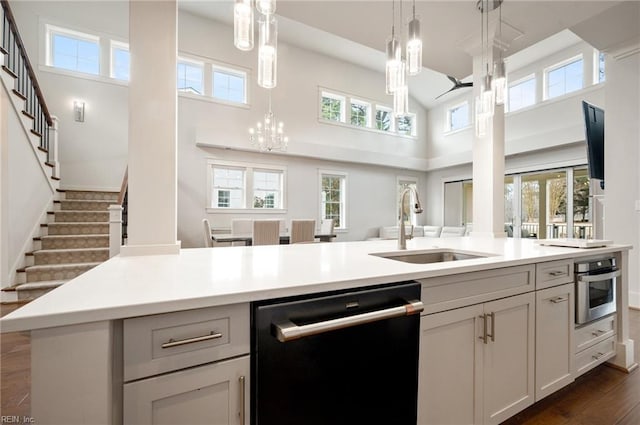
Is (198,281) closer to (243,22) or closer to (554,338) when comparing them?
(243,22)

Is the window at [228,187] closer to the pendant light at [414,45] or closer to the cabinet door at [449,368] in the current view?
the pendant light at [414,45]

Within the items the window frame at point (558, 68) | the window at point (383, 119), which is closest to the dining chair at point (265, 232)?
the window at point (383, 119)

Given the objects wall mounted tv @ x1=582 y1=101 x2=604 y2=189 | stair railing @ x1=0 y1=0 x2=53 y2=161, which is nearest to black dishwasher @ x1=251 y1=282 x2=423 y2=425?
wall mounted tv @ x1=582 y1=101 x2=604 y2=189

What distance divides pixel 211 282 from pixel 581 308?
2.16 meters

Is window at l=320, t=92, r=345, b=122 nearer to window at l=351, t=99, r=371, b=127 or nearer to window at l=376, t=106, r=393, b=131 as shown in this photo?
window at l=351, t=99, r=371, b=127

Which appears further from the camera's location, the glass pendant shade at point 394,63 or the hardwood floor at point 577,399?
the glass pendant shade at point 394,63

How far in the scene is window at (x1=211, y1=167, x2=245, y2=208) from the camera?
19.7 ft

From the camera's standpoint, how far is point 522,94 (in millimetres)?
6395

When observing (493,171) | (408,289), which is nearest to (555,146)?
(493,171)

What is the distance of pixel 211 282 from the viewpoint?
2.96ft

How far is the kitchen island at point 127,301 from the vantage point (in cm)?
61

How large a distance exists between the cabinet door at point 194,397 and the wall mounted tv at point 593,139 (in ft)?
11.9

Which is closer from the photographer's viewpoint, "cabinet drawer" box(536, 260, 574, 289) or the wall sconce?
"cabinet drawer" box(536, 260, 574, 289)

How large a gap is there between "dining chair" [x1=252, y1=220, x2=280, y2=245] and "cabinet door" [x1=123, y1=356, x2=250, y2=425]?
11.1 ft
